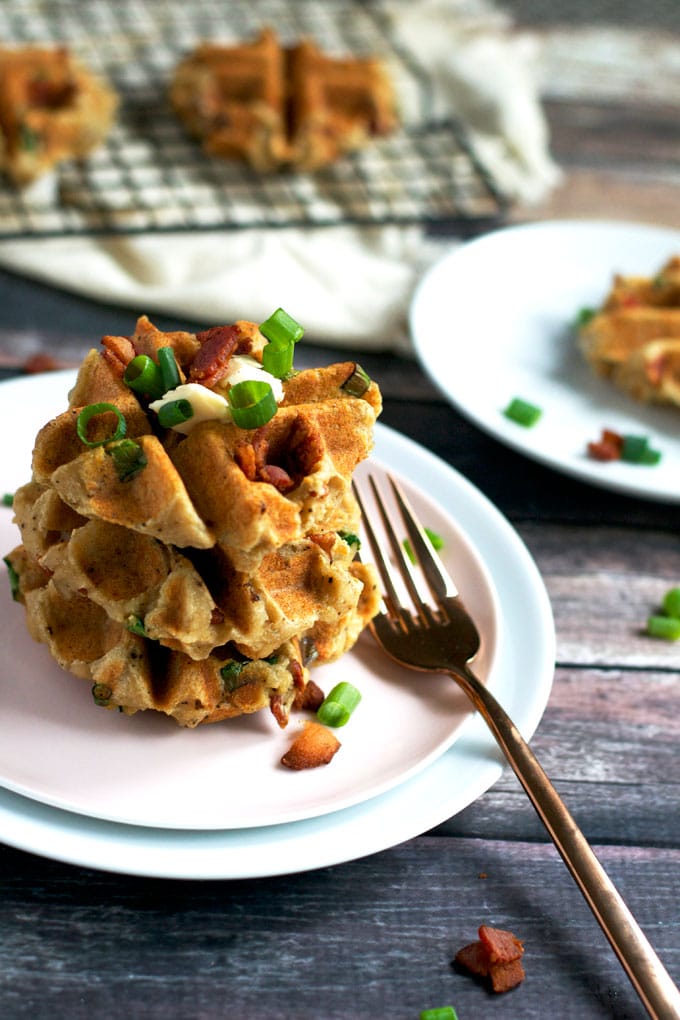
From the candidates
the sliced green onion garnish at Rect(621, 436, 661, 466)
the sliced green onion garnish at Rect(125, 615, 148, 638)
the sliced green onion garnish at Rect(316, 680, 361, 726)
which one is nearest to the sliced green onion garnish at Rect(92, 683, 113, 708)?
A: the sliced green onion garnish at Rect(125, 615, 148, 638)

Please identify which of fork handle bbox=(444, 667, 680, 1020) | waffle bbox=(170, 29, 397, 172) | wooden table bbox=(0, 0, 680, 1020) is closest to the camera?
fork handle bbox=(444, 667, 680, 1020)

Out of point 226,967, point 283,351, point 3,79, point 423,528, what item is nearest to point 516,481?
point 423,528

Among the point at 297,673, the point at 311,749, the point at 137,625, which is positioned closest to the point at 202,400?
the point at 137,625

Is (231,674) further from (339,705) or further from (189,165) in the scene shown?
(189,165)

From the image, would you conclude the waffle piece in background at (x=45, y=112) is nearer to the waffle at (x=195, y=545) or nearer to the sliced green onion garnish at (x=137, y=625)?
the waffle at (x=195, y=545)

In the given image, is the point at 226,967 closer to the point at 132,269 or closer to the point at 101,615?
the point at 101,615

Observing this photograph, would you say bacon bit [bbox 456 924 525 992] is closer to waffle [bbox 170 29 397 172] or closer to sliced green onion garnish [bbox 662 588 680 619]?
sliced green onion garnish [bbox 662 588 680 619]

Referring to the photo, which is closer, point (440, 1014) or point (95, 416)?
point (440, 1014)
